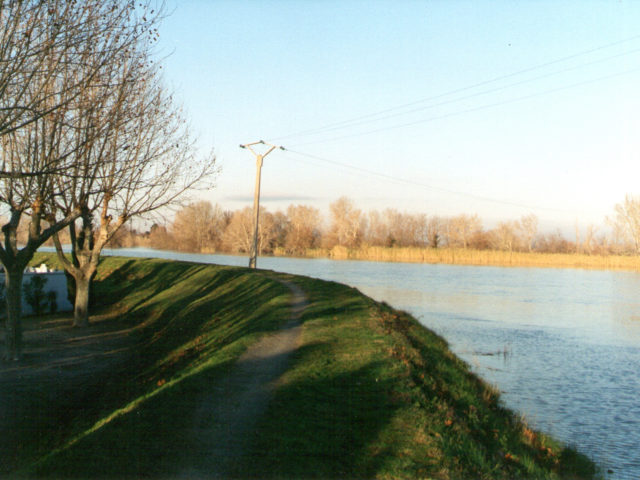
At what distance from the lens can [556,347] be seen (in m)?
19.9

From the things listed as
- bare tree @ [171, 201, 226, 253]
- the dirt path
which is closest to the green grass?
the dirt path

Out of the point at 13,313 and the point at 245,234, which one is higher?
the point at 245,234

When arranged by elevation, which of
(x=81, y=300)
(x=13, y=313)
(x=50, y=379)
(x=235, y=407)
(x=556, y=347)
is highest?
(x=13, y=313)

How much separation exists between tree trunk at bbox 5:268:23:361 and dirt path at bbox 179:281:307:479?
21.1 ft

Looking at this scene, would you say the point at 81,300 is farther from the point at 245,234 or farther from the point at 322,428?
the point at 245,234

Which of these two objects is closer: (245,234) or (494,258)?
(494,258)

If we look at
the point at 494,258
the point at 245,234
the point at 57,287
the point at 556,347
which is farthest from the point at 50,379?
the point at 245,234

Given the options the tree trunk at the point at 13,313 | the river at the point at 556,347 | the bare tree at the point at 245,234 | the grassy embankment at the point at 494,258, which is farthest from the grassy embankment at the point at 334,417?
the bare tree at the point at 245,234

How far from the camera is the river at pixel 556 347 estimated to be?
11.6m

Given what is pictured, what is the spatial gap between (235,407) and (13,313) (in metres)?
8.77

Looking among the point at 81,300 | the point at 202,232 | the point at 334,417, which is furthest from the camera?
the point at 202,232

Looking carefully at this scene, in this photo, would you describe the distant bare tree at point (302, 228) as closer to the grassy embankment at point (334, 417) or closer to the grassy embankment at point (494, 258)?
the grassy embankment at point (494, 258)

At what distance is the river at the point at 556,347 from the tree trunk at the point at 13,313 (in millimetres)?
11740

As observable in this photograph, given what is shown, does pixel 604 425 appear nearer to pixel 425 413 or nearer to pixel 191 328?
pixel 425 413
